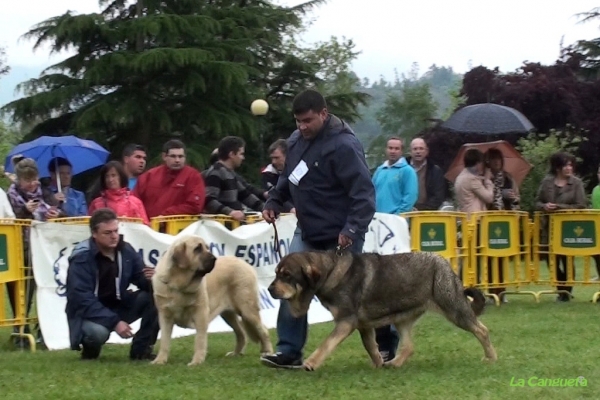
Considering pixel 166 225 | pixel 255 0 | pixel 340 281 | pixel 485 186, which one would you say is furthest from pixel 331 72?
pixel 340 281

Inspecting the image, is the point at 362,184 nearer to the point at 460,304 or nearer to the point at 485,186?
the point at 460,304

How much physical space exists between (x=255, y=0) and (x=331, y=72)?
816 inches

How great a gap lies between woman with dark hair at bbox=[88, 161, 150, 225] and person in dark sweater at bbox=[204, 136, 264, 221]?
1086 mm

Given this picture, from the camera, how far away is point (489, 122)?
1585 cm

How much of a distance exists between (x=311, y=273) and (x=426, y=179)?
672 cm

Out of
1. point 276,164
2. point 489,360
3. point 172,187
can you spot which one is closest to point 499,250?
point 276,164

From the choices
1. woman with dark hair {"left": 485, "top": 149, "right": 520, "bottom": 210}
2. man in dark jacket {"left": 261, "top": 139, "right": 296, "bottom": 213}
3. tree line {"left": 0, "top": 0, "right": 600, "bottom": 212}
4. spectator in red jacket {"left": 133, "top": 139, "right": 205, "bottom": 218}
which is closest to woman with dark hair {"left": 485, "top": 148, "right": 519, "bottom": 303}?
woman with dark hair {"left": 485, "top": 149, "right": 520, "bottom": 210}

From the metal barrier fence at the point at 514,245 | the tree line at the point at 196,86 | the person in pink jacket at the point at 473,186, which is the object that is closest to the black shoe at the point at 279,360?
the metal barrier fence at the point at 514,245

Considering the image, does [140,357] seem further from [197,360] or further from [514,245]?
[514,245]

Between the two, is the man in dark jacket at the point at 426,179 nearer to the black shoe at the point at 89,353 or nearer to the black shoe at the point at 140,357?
the black shoe at the point at 140,357

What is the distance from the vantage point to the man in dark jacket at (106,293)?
8633 mm

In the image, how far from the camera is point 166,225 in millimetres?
11141

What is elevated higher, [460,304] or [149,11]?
[149,11]

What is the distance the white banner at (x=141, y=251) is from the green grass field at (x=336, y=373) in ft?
1.58
